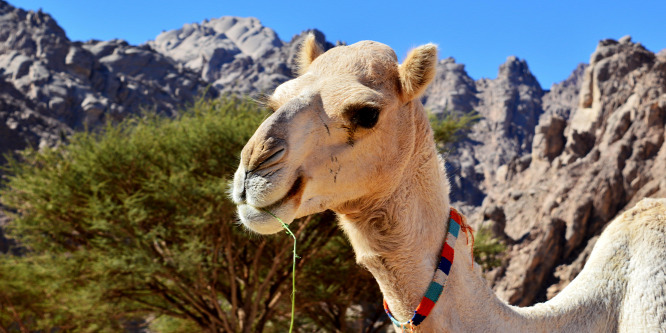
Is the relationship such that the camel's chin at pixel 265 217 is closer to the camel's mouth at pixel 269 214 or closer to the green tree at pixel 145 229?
the camel's mouth at pixel 269 214

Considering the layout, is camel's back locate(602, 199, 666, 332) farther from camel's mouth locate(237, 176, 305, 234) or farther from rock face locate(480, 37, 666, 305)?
rock face locate(480, 37, 666, 305)

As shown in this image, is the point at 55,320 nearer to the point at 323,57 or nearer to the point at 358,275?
the point at 358,275

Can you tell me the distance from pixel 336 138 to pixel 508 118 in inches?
4140

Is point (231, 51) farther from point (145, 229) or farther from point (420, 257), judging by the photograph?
point (420, 257)

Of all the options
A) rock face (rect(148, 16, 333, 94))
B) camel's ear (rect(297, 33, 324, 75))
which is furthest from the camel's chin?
rock face (rect(148, 16, 333, 94))

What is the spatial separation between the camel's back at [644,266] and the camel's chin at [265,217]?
65.4 inches

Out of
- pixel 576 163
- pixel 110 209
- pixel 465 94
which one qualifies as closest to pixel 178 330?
pixel 110 209

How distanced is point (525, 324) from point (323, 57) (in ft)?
4.65

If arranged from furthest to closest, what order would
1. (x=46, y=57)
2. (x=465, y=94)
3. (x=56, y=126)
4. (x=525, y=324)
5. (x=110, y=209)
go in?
(x=465, y=94) < (x=46, y=57) < (x=56, y=126) < (x=110, y=209) < (x=525, y=324)

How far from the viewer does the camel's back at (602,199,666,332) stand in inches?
87.7

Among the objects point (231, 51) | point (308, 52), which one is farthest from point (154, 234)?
point (231, 51)

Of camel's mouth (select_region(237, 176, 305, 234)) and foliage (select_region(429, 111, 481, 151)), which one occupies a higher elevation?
foliage (select_region(429, 111, 481, 151))

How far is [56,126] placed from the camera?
51.9 m

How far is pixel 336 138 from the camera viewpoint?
192 cm
